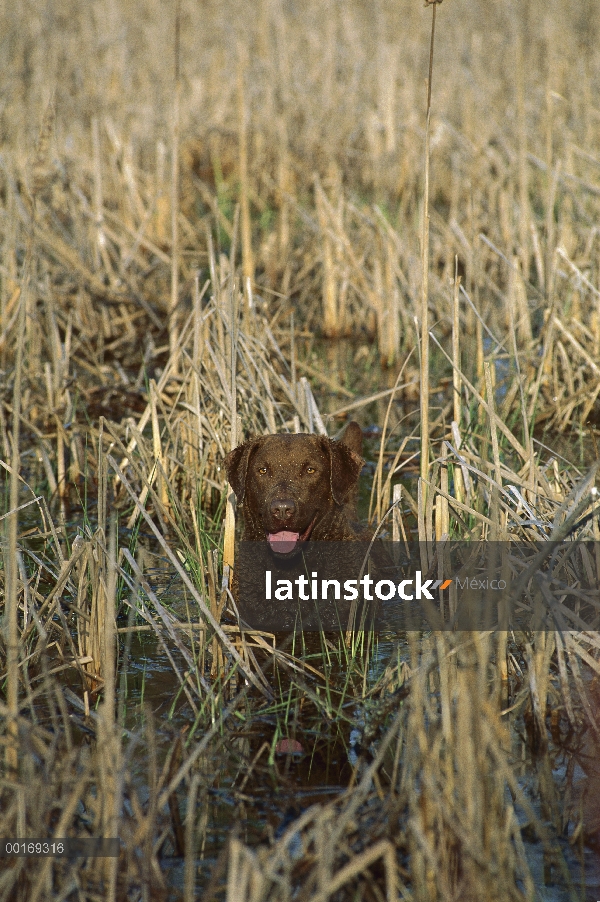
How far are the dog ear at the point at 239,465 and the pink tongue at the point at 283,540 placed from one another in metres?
0.27

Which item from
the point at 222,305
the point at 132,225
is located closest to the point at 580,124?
the point at 132,225

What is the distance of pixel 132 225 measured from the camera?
33.8ft

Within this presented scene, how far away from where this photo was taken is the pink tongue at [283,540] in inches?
184

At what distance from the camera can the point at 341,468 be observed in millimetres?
4902

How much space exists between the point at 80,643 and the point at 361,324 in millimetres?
5921

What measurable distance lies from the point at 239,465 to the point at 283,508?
1.51ft

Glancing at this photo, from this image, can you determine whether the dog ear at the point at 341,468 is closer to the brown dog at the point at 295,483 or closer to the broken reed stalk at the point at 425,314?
the brown dog at the point at 295,483

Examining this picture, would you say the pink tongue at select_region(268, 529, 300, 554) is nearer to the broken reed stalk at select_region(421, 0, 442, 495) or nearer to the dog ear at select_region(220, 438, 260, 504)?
the dog ear at select_region(220, 438, 260, 504)

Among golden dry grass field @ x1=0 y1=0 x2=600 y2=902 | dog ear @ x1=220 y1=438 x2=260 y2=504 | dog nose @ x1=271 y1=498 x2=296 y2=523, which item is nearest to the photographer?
golden dry grass field @ x1=0 y1=0 x2=600 y2=902

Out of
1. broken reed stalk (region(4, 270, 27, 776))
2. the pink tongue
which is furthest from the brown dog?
broken reed stalk (region(4, 270, 27, 776))

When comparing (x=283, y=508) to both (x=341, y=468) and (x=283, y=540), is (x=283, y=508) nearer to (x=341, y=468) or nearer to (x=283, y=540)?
(x=283, y=540)

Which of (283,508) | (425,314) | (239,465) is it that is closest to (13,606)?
(283,508)

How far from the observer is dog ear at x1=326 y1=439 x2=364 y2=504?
16.0 feet

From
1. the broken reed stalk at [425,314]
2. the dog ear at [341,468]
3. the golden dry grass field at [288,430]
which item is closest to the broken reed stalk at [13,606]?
the golden dry grass field at [288,430]
